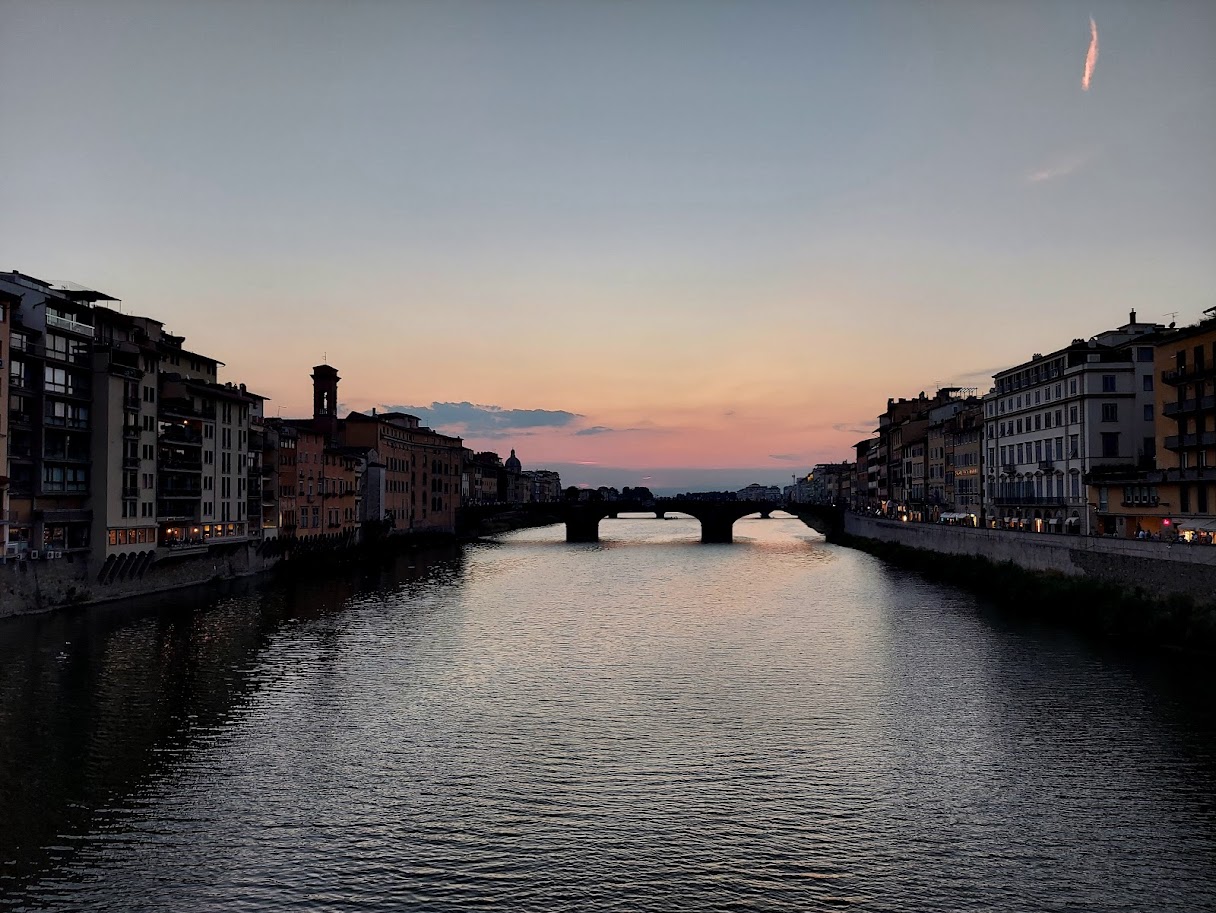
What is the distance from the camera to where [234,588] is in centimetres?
8369

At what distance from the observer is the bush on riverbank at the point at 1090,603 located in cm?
4897

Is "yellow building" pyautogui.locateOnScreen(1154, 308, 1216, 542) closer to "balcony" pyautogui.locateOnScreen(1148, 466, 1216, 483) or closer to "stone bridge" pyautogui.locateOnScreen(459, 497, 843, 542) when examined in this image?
"balcony" pyautogui.locateOnScreen(1148, 466, 1216, 483)

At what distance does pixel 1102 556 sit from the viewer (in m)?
62.8

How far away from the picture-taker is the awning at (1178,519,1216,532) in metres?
61.8

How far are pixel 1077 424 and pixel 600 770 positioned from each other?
68443 mm

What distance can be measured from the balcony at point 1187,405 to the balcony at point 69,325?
7967 cm

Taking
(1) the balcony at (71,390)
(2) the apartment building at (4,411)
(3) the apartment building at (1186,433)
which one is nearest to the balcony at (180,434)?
(1) the balcony at (71,390)

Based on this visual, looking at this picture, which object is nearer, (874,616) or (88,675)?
(88,675)

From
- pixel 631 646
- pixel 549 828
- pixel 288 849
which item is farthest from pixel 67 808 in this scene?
pixel 631 646

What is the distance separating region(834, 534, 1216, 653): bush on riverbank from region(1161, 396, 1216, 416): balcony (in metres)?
13.7

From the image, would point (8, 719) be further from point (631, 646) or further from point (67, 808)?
point (631, 646)

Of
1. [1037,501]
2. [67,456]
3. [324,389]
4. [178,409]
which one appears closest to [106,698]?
[67,456]

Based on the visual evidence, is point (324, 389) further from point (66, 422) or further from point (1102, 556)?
point (1102, 556)

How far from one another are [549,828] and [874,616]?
4554 cm
